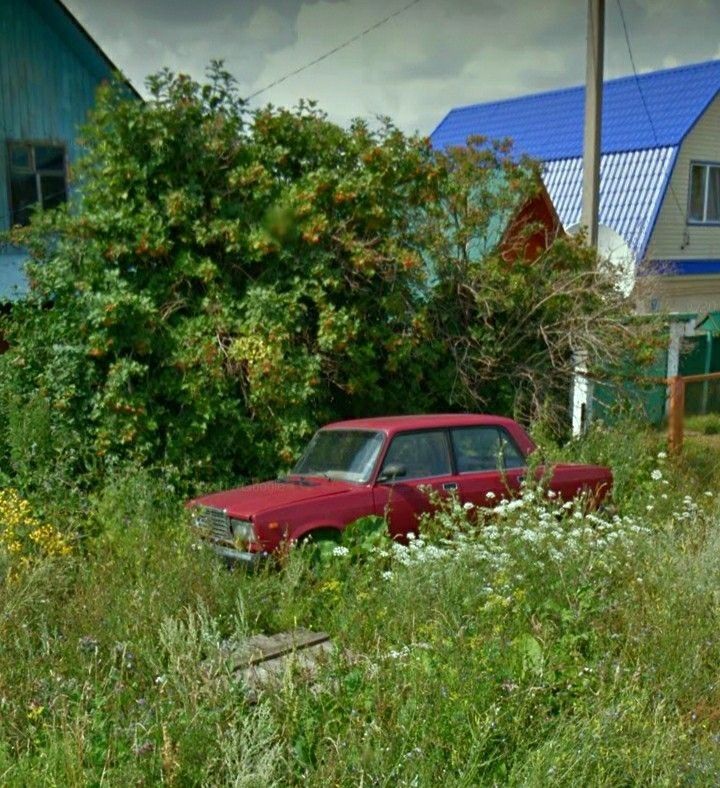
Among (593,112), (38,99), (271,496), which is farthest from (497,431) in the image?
(38,99)

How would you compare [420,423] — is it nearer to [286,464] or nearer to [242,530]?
[242,530]

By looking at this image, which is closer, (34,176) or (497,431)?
(497,431)

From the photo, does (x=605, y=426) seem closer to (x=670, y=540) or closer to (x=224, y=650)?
(x=670, y=540)

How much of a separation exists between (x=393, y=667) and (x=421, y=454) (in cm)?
416

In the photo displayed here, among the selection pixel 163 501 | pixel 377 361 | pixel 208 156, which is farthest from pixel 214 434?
pixel 208 156

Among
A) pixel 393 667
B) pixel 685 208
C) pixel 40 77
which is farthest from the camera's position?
pixel 685 208

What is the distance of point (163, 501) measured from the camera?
969 centimetres

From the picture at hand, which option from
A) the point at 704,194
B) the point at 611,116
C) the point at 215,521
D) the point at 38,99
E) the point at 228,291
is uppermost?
the point at 611,116

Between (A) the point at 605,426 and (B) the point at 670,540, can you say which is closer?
(B) the point at 670,540

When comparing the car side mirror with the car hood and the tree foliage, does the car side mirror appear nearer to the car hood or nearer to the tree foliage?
the car hood

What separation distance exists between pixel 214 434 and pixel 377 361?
2111 mm

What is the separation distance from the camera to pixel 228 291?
1098 centimetres

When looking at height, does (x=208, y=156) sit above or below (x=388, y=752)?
above

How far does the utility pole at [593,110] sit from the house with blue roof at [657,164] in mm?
8458
